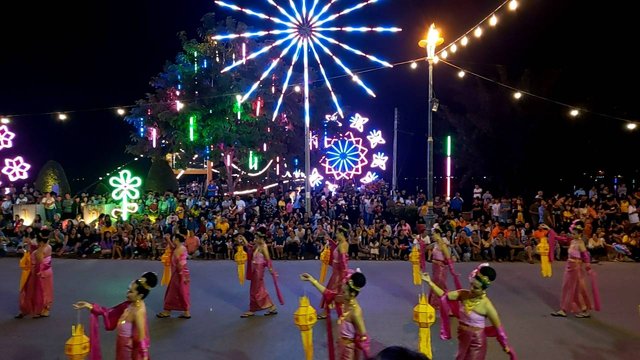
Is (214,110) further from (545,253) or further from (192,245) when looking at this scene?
(545,253)

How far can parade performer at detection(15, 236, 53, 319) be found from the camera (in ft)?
30.8

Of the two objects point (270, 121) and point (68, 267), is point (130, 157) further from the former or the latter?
point (68, 267)

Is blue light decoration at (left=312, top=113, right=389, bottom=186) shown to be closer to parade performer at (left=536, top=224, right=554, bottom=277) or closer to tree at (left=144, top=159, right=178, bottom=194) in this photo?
tree at (left=144, top=159, right=178, bottom=194)

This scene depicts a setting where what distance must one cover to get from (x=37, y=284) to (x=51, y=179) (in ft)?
53.1

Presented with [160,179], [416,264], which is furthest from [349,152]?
[416,264]

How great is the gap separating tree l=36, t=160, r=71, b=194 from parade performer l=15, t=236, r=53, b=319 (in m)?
15.3

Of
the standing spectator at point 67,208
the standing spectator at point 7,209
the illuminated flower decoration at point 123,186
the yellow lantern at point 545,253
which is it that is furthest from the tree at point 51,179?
the yellow lantern at point 545,253

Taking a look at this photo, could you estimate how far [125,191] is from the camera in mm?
21531

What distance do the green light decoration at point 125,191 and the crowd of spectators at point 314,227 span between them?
38 cm

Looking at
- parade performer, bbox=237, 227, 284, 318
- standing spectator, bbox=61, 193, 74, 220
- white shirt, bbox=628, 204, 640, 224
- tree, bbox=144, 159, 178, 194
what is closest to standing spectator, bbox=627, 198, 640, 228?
white shirt, bbox=628, 204, 640, 224

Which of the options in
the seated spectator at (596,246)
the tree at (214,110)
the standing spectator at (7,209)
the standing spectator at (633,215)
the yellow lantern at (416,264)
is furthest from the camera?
the tree at (214,110)

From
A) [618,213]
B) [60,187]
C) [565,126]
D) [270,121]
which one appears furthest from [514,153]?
[60,187]

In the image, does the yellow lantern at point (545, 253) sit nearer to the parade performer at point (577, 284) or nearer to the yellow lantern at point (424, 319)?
the parade performer at point (577, 284)

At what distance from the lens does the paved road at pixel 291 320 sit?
754 centimetres
